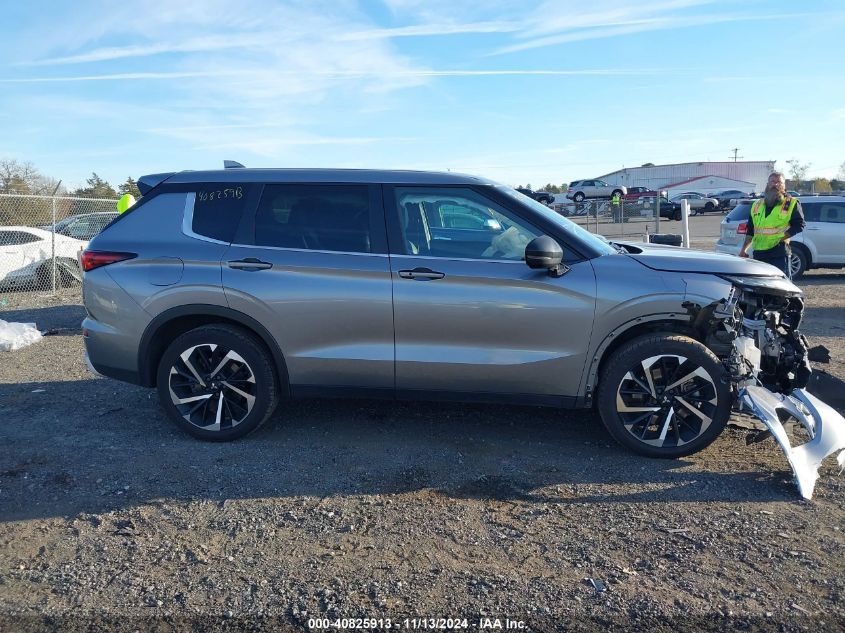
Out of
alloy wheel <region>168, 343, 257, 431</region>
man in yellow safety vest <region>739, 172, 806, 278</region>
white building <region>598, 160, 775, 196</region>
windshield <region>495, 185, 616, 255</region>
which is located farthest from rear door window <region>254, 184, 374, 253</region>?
white building <region>598, 160, 775, 196</region>

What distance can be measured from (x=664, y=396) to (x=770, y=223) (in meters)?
4.47

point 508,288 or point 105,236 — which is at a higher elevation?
point 105,236

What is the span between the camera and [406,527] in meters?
3.56

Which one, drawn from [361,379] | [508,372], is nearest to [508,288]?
[508,372]

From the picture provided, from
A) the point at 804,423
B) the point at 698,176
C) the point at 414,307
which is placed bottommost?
Result: the point at 804,423

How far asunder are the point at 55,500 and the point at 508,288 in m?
3.00

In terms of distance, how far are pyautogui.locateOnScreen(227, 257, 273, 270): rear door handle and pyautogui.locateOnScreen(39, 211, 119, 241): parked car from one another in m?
11.3

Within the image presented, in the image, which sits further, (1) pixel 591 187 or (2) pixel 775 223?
(1) pixel 591 187

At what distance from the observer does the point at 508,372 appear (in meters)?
4.38

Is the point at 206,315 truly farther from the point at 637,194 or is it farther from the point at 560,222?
the point at 637,194

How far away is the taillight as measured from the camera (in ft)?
15.6

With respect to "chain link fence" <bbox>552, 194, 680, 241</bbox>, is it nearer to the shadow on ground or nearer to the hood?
the hood

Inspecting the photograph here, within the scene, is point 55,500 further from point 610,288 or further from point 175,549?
point 610,288

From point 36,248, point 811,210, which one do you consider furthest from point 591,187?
point 36,248
